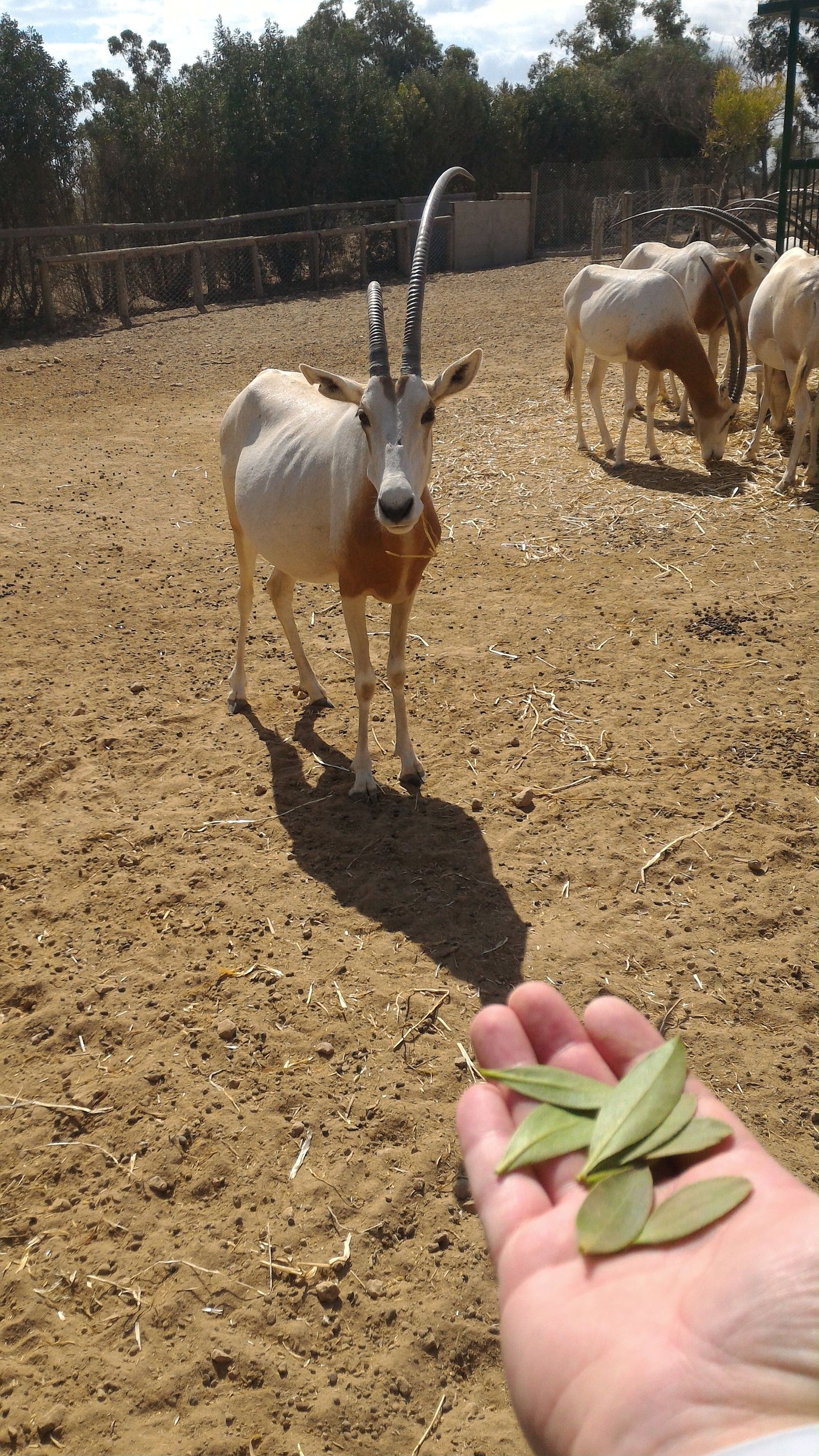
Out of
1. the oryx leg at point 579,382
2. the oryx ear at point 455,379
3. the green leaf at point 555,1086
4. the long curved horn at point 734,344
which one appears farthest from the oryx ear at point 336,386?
the long curved horn at point 734,344

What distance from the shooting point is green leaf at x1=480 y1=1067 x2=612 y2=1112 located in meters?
1.99

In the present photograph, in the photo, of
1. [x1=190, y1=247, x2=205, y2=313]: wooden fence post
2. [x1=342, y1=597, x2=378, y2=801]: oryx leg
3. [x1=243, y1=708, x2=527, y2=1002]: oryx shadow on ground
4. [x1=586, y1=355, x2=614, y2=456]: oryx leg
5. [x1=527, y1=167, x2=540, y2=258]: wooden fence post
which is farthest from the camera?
[x1=527, y1=167, x2=540, y2=258]: wooden fence post

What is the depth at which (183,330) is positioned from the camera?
17.7 meters

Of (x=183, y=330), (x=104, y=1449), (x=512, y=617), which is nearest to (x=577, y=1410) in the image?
(x=104, y=1449)

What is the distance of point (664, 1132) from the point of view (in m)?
1.89

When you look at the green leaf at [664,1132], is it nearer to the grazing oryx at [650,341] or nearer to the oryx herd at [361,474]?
the oryx herd at [361,474]

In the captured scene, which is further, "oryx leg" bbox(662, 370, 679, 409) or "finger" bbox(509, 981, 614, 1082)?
"oryx leg" bbox(662, 370, 679, 409)

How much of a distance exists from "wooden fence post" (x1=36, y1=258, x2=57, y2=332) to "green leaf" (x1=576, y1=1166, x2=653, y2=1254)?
63.4 feet

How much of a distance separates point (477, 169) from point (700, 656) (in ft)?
110

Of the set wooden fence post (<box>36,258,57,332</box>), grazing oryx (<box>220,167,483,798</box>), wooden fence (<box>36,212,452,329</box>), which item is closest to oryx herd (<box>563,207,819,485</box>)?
grazing oryx (<box>220,167,483,798</box>)

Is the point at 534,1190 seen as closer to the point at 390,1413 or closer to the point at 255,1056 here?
the point at 390,1413

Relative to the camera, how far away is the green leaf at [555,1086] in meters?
1.99

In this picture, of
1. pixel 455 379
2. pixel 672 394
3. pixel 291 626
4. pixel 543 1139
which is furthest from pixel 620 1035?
pixel 672 394

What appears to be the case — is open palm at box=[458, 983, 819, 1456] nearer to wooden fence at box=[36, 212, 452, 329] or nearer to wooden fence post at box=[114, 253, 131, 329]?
wooden fence at box=[36, 212, 452, 329]
